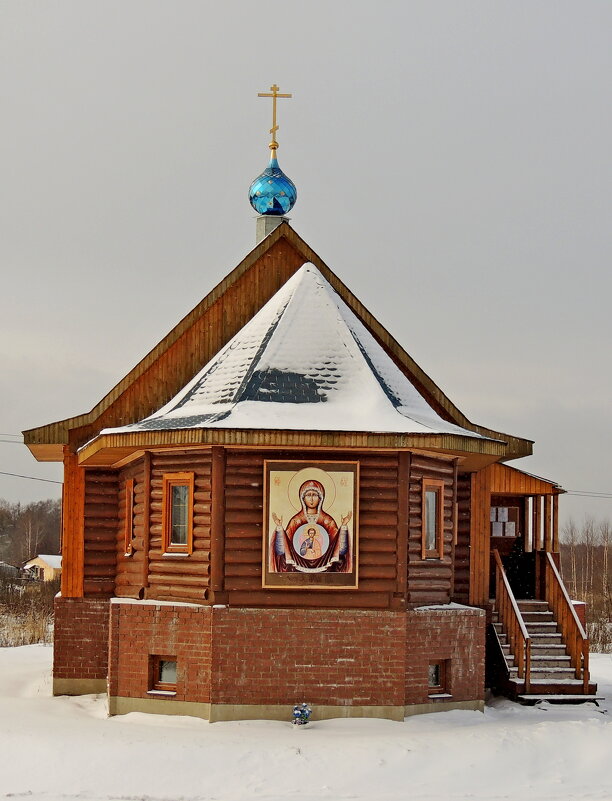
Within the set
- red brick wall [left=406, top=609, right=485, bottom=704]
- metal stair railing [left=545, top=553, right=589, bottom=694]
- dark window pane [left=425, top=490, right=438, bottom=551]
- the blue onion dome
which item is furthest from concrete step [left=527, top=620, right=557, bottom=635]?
the blue onion dome

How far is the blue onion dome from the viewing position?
77.5 feet

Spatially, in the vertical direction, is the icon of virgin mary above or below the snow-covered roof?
below

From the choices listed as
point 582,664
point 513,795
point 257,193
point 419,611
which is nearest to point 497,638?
point 582,664

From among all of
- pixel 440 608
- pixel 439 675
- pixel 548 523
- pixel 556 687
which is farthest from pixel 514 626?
pixel 548 523

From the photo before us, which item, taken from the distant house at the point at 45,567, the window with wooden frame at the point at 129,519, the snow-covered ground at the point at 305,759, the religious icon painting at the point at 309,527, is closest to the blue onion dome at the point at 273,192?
the window with wooden frame at the point at 129,519

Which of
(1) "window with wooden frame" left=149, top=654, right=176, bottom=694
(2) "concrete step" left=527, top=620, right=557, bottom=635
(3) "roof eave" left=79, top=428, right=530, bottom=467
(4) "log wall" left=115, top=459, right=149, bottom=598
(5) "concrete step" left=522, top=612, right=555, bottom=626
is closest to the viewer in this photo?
(3) "roof eave" left=79, top=428, right=530, bottom=467

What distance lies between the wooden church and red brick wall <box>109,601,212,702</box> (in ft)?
0.08

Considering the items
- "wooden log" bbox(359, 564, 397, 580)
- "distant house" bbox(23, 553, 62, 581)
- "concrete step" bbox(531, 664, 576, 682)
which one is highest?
"wooden log" bbox(359, 564, 397, 580)

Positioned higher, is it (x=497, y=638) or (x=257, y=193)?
(x=257, y=193)

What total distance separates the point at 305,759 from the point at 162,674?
11.2 ft

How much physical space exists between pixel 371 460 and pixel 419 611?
7.34 ft

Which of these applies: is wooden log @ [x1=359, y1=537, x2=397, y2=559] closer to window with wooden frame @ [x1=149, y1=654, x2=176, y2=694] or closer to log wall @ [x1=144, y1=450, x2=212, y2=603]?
log wall @ [x1=144, y1=450, x2=212, y2=603]

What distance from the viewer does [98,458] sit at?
19406 mm

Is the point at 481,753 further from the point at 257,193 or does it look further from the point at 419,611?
the point at 257,193
